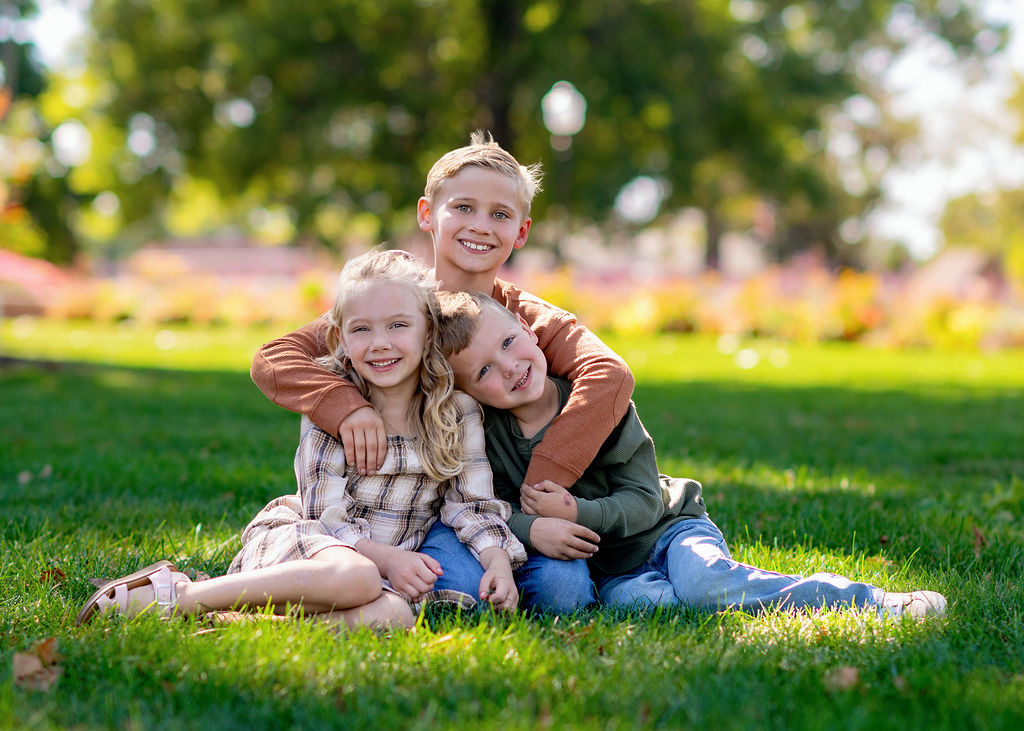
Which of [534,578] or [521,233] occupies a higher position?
[521,233]

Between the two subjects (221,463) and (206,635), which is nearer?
(206,635)

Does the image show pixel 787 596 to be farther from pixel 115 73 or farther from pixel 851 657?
pixel 115 73

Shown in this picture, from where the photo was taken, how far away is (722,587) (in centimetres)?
294

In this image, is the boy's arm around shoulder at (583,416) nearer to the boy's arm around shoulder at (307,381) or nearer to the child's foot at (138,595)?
the boy's arm around shoulder at (307,381)

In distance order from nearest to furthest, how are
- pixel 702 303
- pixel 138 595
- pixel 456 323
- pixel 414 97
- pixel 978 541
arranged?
pixel 138 595
pixel 456 323
pixel 978 541
pixel 702 303
pixel 414 97

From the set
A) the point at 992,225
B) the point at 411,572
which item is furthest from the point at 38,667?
the point at 992,225

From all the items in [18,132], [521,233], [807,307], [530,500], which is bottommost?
[530,500]

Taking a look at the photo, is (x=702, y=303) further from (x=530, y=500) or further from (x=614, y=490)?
(x=530, y=500)

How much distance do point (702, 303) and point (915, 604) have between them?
44.2 ft

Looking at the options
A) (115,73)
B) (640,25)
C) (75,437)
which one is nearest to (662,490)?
(75,437)

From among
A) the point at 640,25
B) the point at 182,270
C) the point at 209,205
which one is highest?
the point at 640,25

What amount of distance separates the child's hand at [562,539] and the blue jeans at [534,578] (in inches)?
1.7

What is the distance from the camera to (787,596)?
293 centimetres

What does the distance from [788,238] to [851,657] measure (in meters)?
42.2
